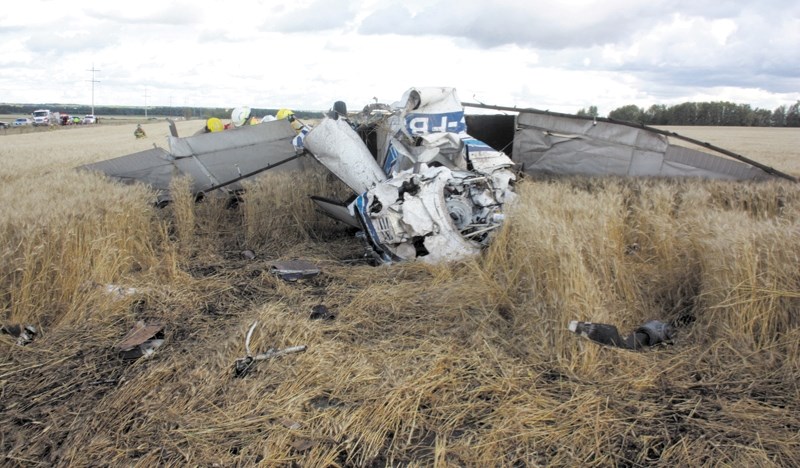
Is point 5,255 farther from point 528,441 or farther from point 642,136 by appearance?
point 642,136

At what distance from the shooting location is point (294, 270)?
5.80 meters

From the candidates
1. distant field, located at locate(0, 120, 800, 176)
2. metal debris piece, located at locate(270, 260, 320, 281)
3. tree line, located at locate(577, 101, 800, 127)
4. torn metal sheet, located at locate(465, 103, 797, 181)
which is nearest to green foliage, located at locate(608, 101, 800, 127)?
tree line, located at locate(577, 101, 800, 127)

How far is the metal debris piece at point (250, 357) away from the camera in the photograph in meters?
3.55

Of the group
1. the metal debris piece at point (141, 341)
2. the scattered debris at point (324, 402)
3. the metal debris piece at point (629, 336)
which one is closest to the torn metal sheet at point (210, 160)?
the metal debris piece at point (141, 341)

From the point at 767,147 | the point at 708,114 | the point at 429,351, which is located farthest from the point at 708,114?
the point at 429,351

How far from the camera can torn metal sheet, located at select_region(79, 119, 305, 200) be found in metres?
9.14

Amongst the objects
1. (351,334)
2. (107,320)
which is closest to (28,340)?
(107,320)

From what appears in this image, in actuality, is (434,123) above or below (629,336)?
above

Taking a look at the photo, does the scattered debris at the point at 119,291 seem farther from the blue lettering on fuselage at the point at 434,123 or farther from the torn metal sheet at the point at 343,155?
the blue lettering on fuselage at the point at 434,123

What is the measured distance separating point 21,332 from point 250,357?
174cm

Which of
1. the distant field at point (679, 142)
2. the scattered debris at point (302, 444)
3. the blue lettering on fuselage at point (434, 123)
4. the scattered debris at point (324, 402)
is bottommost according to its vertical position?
the scattered debris at point (302, 444)

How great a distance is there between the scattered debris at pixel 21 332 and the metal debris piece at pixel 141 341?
637mm

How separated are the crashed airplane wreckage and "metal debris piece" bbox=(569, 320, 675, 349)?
2.24 metres

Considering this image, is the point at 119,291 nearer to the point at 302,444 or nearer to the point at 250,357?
the point at 250,357
